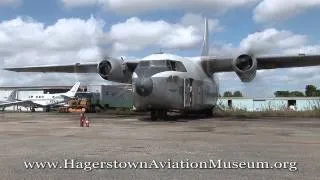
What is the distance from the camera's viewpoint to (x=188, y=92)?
2689 centimetres

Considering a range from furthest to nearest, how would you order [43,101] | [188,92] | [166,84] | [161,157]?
[43,101]
[188,92]
[166,84]
[161,157]

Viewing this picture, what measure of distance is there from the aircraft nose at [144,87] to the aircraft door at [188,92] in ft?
10.4

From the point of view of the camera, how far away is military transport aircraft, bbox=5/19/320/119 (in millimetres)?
24547

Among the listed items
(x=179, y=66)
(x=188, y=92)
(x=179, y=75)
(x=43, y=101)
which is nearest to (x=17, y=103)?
(x=43, y=101)

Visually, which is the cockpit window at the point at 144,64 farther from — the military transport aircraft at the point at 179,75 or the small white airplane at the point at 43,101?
the small white airplane at the point at 43,101

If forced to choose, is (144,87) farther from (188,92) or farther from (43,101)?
(43,101)

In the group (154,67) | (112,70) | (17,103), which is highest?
(112,70)

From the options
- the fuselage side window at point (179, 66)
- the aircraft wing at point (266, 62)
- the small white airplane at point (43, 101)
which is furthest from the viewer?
the small white airplane at point (43, 101)

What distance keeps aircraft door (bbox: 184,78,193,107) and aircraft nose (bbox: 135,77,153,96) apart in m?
3.16

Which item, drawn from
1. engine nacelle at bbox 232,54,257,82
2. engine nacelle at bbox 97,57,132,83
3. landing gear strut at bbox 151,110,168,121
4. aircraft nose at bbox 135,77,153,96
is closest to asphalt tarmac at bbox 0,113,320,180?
aircraft nose at bbox 135,77,153,96

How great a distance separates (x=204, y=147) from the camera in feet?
38.9

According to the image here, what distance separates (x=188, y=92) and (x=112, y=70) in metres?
6.32

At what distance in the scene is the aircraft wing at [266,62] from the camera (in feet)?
101

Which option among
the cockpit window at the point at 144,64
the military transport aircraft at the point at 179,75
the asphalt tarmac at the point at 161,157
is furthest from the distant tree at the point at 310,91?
the asphalt tarmac at the point at 161,157
